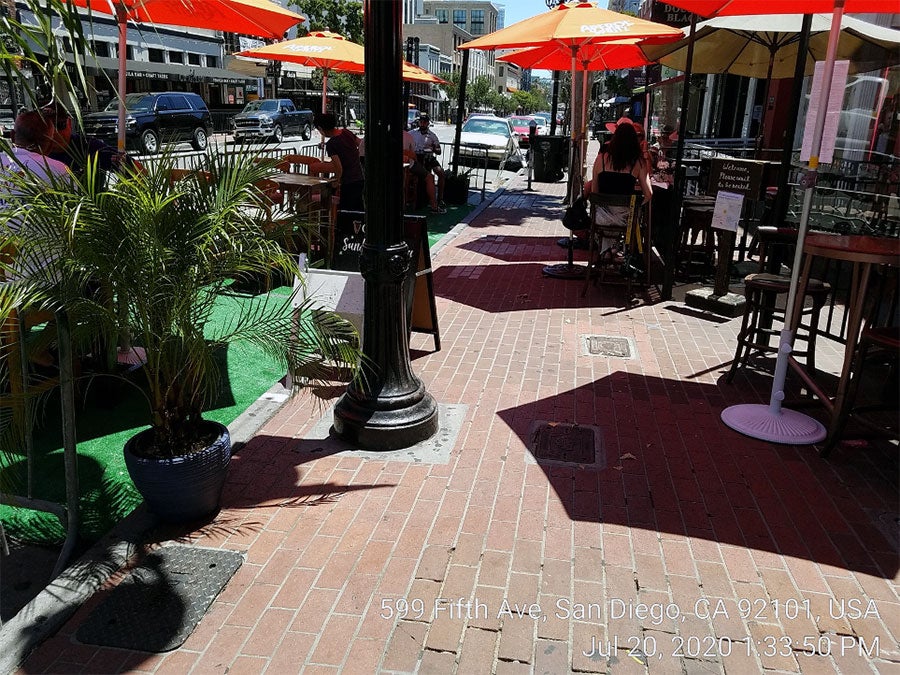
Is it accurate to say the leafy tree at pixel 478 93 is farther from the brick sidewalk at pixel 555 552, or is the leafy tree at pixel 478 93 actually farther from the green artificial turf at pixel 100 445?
the brick sidewalk at pixel 555 552

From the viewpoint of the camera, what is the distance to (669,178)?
9.79 meters

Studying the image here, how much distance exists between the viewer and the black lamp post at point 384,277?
3783 mm

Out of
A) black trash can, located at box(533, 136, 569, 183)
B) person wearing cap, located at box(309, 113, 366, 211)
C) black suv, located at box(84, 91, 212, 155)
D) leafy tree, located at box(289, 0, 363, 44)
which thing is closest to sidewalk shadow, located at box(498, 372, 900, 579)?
person wearing cap, located at box(309, 113, 366, 211)

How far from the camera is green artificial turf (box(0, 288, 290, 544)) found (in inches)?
137

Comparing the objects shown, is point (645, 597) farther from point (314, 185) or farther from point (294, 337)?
point (314, 185)

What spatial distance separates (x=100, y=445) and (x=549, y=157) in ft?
53.9

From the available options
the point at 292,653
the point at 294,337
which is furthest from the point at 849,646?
the point at 294,337

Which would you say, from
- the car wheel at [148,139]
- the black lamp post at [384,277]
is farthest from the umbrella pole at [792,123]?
the car wheel at [148,139]

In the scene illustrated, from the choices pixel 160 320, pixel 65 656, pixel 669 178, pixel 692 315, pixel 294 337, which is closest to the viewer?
pixel 65 656

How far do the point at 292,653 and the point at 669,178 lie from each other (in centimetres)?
882

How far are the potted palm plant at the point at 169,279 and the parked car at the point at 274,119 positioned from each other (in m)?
25.3

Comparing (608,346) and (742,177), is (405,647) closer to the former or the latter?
(608,346)

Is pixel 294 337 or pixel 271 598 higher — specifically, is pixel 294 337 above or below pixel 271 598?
above

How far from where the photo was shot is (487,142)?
20.5 metres
